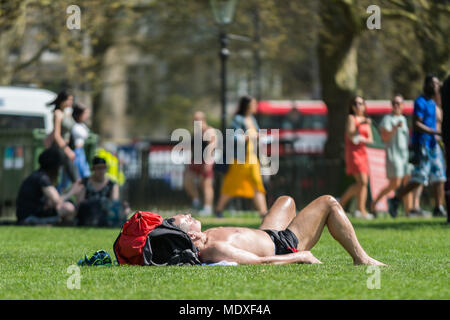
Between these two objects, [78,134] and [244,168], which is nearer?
[78,134]

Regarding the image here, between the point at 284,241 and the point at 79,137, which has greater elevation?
the point at 79,137

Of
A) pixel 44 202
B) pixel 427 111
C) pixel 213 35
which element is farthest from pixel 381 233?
pixel 213 35

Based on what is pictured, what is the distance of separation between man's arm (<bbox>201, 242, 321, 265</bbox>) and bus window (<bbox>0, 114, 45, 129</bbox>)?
50.8 ft

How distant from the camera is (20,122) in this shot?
76.8 ft

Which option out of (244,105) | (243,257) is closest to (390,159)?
(244,105)

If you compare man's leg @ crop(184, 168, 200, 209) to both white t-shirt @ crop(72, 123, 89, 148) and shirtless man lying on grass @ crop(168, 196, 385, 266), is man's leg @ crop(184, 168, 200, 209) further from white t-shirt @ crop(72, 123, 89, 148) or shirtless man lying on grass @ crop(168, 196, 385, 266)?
shirtless man lying on grass @ crop(168, 196, 385, 266)

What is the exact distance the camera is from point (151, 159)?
23.0 m

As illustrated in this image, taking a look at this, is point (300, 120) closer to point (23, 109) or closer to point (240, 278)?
point (23, 109)

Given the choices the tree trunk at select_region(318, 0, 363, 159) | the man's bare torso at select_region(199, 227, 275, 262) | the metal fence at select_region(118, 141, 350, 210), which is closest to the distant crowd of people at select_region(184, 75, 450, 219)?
the metal fence at select_region(118, 141, 350, 210)

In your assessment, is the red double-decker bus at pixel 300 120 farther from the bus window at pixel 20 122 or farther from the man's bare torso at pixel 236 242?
the man's bare torso at pixel 236 242

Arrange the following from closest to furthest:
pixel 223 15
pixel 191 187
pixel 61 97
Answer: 1. pixel 61 97
2. pixel 223 15
3. pixel 191 187

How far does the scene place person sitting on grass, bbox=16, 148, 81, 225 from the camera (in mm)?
16016

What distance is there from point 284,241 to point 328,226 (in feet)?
1.31

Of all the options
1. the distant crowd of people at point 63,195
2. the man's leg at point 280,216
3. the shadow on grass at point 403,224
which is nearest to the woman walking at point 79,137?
the distant crowd of people at point 63,195
